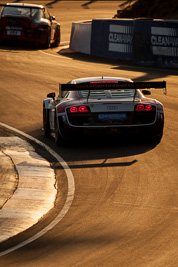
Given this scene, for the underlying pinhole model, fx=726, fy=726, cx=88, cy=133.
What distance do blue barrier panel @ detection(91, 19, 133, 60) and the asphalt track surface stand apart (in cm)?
759

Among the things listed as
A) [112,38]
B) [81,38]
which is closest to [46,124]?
[112,38]

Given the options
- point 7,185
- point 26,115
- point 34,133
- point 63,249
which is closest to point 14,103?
point 26,115

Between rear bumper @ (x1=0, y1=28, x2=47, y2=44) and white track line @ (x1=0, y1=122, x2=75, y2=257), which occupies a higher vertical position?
white track line @ (x1=0, y1=122, x2=75, y2=257)

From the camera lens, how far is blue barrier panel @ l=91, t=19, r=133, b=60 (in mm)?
25844

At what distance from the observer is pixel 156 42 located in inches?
960

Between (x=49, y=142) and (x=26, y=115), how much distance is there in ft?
9.48

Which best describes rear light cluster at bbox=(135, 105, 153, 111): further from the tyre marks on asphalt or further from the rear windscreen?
the tyre marks on asphalt

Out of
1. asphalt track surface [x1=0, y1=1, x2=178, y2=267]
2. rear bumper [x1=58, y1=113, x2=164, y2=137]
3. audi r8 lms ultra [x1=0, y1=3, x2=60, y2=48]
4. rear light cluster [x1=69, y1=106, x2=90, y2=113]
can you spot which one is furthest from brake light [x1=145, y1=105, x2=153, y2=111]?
audi r8 lms ultra [x1=0, y1=3, x2=60, y2=48]

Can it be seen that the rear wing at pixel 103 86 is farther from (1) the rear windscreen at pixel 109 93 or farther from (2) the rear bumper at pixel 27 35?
(2) the rear bumper at pixel 27 35

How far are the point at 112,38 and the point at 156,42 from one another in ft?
9.30

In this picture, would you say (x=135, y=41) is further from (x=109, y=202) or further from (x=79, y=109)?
(x=109, y=202)

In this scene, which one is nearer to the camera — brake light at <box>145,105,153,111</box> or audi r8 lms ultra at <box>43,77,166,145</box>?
audi r8 lms ultra at <box>43,77,166,145</box>

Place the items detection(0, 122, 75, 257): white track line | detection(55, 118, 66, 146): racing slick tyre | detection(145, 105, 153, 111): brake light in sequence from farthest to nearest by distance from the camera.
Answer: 1. detection(55, 118, 66, 146): racing slick tyre
2. detection(145, 105, 153, 111): brake light
3. detection(0, 122, 75, 257): white track line

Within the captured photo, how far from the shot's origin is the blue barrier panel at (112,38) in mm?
25844
